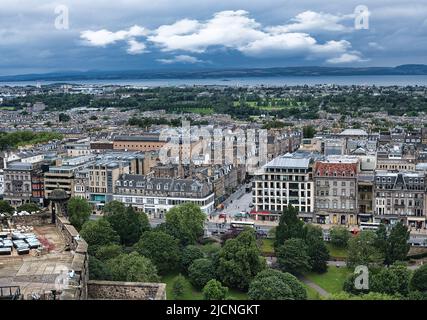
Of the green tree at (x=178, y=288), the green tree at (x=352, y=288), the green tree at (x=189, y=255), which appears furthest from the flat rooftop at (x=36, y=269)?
the green tree at (x=189, y=255)

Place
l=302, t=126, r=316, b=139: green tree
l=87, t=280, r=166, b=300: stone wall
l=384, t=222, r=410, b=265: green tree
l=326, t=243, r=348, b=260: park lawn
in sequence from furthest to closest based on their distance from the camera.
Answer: l=302, t=126, r=316, b=139: green tree → l=326, t=243, r=348, b=260: park lawn → l=384, t=222, r=410, b=265: green tree → l=87, t=280, r=166, b=300: stone wall

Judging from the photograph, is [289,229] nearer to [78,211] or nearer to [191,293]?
[191,293]

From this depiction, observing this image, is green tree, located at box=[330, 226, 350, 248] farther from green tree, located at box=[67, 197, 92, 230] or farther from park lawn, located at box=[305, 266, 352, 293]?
green tree, located at box=[67, 197, 92, 230]

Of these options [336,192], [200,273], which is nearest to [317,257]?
[200,273]

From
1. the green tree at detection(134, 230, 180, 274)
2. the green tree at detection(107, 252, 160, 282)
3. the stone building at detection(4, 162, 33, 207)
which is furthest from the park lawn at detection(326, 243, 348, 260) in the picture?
the stone building at detection(4, 162, 33, 207)

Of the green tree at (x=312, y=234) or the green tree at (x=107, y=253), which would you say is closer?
the green tree at (x=107, y=253)

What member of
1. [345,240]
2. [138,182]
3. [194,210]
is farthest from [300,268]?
[138,182]

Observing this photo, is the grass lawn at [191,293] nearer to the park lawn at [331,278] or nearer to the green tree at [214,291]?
the green tree at [214,291]
